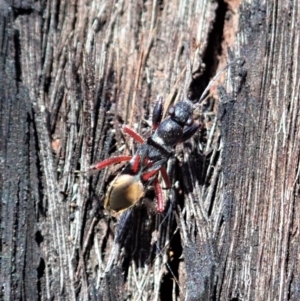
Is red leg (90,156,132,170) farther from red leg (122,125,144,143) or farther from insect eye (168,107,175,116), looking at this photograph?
insect eye (168,107,175,116)

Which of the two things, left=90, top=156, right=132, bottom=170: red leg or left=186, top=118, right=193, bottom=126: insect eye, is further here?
left=186, top=118, right=193, bottom=126: insect eye

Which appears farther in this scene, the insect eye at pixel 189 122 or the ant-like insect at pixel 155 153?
the insect eye at pixel 189 122

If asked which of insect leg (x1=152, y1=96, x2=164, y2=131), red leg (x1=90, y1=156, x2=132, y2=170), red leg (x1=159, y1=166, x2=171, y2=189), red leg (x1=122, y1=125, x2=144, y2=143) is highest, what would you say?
insect leg (x1=152, y1=96, x2=164, y2=131)

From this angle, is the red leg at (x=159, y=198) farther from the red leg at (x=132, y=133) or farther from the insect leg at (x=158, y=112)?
the insect leg at (x=158, y=112)

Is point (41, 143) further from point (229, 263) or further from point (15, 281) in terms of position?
point (229, 263)

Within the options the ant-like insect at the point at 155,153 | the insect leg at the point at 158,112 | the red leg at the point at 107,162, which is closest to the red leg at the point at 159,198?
the ant-like insect at the point at 155,153

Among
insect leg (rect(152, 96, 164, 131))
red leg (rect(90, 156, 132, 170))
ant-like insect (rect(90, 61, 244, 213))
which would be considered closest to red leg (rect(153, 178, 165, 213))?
ant-like insect (rect(90, 61, 244, 213))

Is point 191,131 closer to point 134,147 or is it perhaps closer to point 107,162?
point 134,147
